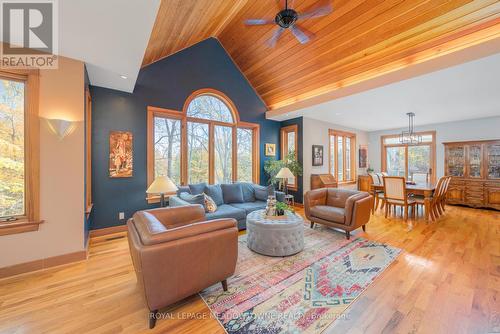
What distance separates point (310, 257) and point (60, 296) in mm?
2893

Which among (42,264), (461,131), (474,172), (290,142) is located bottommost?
(42,264)

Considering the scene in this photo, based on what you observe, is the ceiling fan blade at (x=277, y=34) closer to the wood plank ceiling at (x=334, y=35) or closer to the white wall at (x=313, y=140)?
the wood plank ceiling at (x=334, y=35)

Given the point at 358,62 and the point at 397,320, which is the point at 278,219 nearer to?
the point at 397,320

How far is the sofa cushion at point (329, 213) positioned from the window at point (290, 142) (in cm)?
227

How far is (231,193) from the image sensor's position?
4.36 m

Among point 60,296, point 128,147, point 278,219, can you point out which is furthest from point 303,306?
point 128,147

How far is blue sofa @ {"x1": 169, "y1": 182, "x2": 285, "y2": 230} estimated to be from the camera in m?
3.57

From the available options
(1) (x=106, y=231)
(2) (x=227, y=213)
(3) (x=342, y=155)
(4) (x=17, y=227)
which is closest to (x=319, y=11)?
(2) (x=227, y=213)

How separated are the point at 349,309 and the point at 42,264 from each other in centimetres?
361

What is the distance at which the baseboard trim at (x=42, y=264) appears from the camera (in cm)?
229

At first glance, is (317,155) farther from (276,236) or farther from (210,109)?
(276,236)

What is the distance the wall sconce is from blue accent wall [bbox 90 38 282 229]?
1024mm

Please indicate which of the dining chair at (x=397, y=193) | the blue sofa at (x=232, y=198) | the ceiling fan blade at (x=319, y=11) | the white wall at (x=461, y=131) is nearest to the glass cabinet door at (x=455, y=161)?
the white wall at (x=461, y=131)

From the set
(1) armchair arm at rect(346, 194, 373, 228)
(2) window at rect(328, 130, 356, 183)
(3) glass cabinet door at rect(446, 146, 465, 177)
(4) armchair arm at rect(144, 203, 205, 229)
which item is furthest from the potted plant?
(3) glass cabinet door at rect(446, 146, 465, 177)
